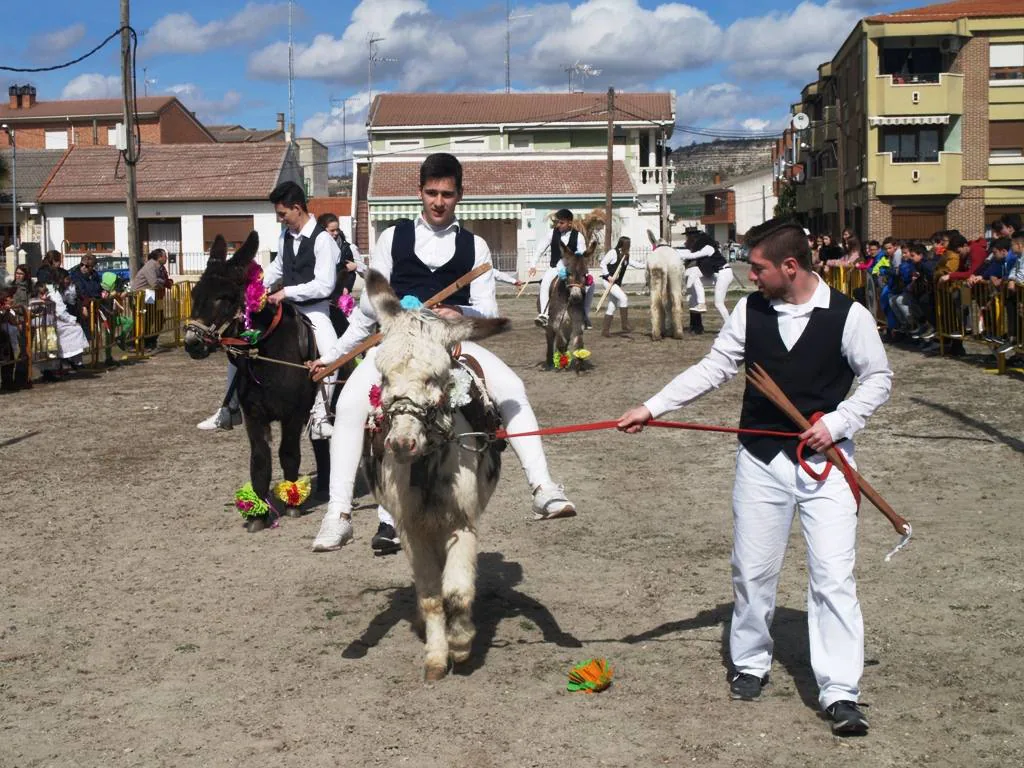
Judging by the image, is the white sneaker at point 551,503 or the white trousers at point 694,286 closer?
the white sneaker at point 551,503

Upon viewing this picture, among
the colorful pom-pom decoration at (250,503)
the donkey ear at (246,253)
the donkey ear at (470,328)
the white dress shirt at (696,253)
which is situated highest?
the white dress shirt at (696,253)

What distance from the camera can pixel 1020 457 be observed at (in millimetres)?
11219

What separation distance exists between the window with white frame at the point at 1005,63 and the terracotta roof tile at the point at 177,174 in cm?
3591

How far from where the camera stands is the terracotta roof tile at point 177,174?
6425 cm

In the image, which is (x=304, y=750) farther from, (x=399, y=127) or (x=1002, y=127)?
(x=399, y=127)

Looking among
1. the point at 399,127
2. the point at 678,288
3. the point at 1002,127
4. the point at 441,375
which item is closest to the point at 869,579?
the point at 441,375

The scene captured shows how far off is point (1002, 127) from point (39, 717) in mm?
55133

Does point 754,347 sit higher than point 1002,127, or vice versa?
point 1002,127

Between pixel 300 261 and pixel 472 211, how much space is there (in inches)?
1948

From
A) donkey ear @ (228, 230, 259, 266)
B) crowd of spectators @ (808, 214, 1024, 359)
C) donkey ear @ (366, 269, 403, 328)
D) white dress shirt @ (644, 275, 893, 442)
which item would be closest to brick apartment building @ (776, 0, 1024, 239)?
crowd of spectators @ (808, 214, 1024, 359)

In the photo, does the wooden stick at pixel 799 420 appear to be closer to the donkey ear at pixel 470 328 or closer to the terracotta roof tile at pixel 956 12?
the donkey ear at pixel 470 328

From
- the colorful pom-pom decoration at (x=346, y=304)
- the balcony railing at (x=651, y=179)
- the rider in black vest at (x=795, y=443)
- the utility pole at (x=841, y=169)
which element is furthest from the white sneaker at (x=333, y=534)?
the balcony railing at (x=651, y=179)

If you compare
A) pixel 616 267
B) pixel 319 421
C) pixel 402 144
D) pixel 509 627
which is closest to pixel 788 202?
pixel 402 144

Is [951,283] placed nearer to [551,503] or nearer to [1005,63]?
[551,503]
